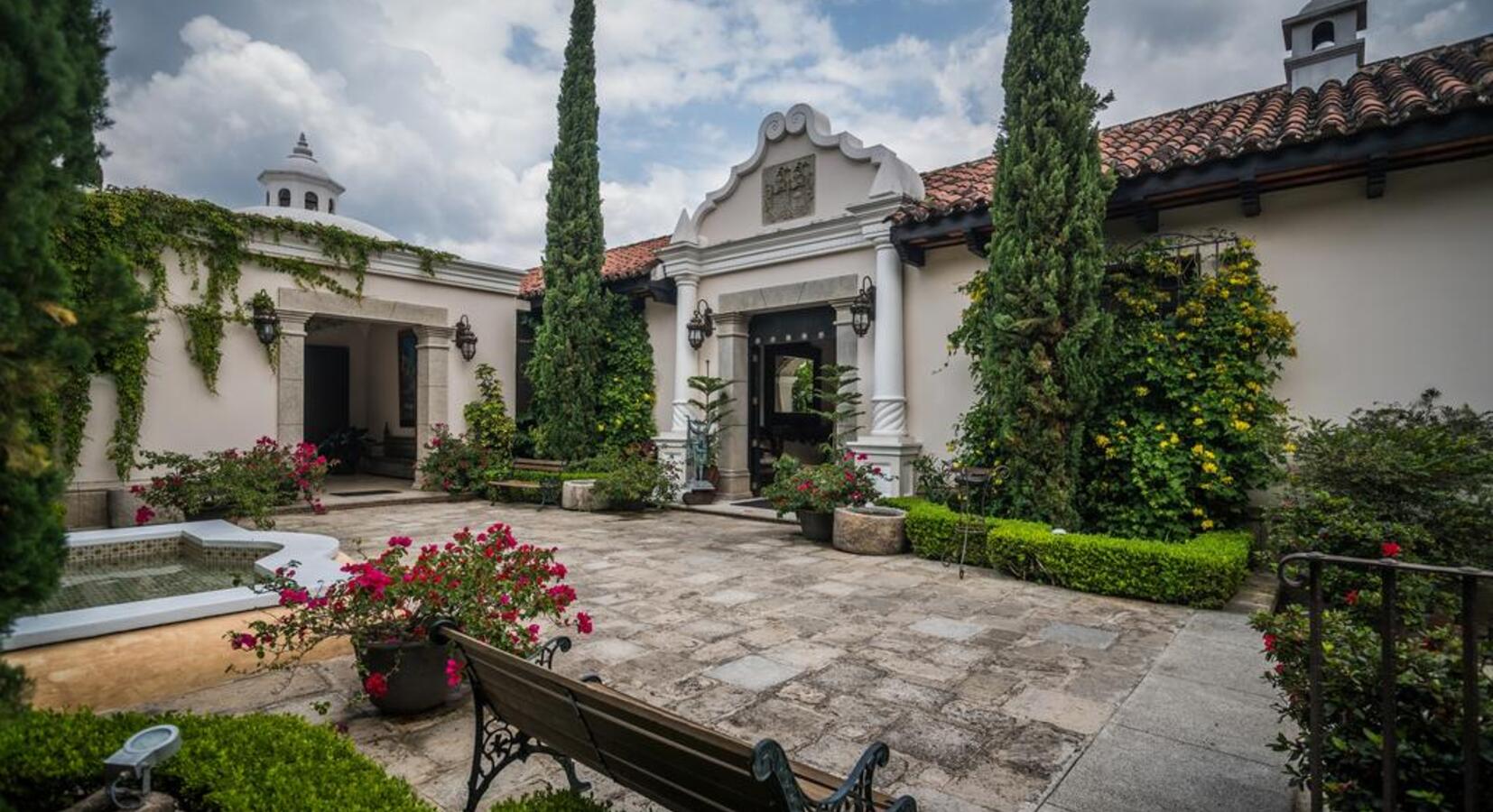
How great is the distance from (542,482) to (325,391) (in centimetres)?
815

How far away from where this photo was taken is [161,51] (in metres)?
7.10

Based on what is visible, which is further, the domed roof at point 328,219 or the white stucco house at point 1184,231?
the domed roof at point 328,219

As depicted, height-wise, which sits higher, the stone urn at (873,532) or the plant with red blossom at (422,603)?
the plant with red blossom at (422,603)

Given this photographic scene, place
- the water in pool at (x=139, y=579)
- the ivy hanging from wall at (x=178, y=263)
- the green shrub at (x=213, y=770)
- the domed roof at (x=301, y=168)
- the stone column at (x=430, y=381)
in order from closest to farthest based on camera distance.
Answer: the green shrub at (x=213, y=770) < the water in pool at (x=139, y=579) < the ivy hanging from wall at (x=178, y=263) < the stone column at (x=430, y=381) < the domed roof at (x=301, y=168)

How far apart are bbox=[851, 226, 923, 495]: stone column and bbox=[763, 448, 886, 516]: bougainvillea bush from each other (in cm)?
67

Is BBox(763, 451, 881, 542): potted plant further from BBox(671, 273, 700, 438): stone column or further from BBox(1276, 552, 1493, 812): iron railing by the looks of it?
BBox(1276, 552, 1493, 812): iron railing

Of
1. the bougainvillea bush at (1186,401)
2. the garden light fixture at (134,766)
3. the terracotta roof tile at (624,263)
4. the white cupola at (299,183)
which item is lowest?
the garden light fixture at (134,766)

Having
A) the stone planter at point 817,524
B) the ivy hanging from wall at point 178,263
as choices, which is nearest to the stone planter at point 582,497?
the stone planter at point 817,524

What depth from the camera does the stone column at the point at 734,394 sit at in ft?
34.1

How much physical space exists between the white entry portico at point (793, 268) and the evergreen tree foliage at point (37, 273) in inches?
296

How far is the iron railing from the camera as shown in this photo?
58.2 inches

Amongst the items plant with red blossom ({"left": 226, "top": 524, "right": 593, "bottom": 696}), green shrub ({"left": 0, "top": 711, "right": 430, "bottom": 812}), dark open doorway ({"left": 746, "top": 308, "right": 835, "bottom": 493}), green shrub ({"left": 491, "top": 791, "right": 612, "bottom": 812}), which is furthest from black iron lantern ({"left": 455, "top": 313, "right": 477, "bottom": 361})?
green shrub ({"left": 491, "top": 791, "right": 612, "bottom": 812})

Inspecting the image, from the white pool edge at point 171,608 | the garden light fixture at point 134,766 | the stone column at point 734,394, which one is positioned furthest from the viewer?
the stone column at point 734,394

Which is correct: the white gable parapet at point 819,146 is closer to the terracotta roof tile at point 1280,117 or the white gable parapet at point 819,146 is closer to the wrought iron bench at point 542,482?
the terracotta roof tile at point 1280,117
